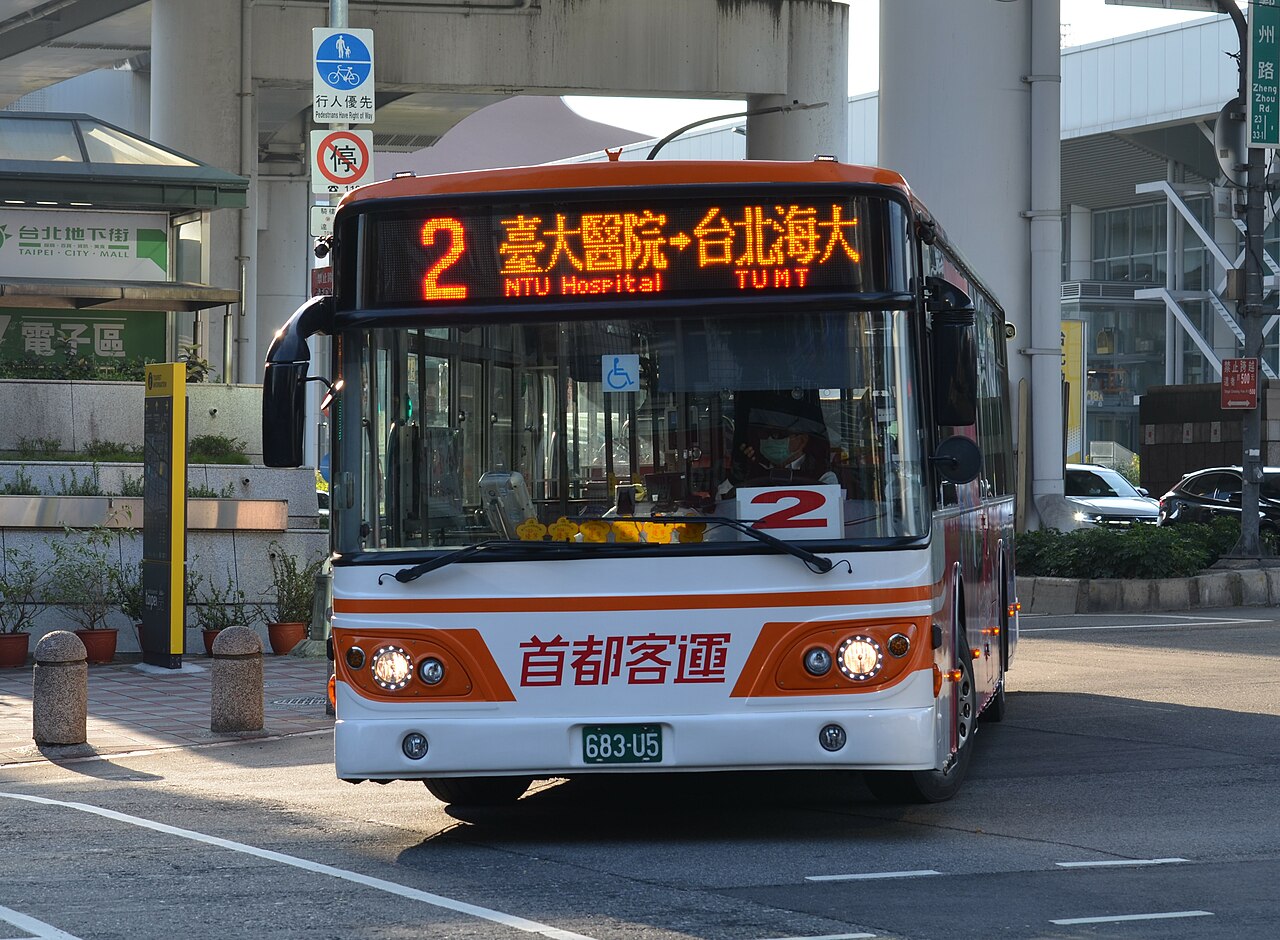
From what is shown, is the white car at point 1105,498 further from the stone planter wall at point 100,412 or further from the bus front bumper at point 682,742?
the bus front bumper at point 682,742

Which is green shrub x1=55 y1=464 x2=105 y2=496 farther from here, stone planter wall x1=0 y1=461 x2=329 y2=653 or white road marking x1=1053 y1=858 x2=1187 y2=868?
white road marking x1=1053 y1=858 x2=1187 y2=868

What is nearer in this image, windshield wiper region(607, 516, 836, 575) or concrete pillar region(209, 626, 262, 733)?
windshield wiper region(607, 516, 836, 575)

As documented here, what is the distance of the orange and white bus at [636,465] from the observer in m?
8.38

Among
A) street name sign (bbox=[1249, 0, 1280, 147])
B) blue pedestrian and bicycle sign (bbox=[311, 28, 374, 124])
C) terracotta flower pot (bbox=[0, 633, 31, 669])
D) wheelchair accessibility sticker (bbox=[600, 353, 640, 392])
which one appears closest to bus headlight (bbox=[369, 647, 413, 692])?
wheelchair accessibility sticker (bbox=[600, 353, 640, 392])

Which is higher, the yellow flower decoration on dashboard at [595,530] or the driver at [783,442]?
the driver at [783,442]

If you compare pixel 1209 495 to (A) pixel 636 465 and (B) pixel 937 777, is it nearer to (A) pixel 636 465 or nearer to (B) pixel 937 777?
(B) pixel 937 777

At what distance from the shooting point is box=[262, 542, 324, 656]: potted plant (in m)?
19.3

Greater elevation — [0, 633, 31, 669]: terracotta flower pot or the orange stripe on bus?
the orange stripe on bus

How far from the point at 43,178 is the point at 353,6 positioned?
490 inches

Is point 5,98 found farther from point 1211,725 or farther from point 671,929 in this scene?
point 671,929

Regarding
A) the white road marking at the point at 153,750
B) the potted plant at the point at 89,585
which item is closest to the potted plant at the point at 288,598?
the potted plant at the point at 89,585

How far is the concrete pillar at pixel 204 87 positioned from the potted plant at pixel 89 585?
14.8m

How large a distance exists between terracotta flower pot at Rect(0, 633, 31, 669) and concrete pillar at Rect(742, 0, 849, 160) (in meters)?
20.7

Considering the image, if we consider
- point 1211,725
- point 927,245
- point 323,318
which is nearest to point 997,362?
point 1211,725
